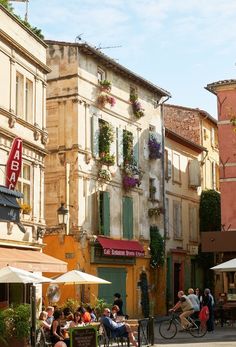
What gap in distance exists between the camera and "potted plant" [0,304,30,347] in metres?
13.2

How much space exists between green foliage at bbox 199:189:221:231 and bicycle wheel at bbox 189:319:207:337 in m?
16.1

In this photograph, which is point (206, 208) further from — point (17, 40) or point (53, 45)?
point (17, 40)

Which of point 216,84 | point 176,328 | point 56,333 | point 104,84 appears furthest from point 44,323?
point 216,84

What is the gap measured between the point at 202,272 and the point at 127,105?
12.3m

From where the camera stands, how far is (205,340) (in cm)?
1930

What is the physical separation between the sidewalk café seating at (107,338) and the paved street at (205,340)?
1.61 metres

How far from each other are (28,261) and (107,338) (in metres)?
3.22

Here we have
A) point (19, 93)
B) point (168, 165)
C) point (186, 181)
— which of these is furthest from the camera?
point (186, 181)

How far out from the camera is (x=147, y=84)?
33.2 meters

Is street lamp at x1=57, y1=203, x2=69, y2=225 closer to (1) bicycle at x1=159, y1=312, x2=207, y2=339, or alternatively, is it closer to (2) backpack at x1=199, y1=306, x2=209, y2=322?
(1) bicycle at x1=159, y1=312, x2=207, y2=339

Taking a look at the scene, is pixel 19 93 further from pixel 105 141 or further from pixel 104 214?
pixel 104 214

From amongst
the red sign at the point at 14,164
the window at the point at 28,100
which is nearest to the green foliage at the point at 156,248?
the window at the point at 28,100

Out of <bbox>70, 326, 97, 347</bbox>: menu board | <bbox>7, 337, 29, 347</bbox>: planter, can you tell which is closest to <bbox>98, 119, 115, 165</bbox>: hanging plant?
<bbox>7, 337, 29, 347</bbox>: planter

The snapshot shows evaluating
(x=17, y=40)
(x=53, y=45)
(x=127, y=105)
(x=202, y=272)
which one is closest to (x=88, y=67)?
(x=53, y=45)
